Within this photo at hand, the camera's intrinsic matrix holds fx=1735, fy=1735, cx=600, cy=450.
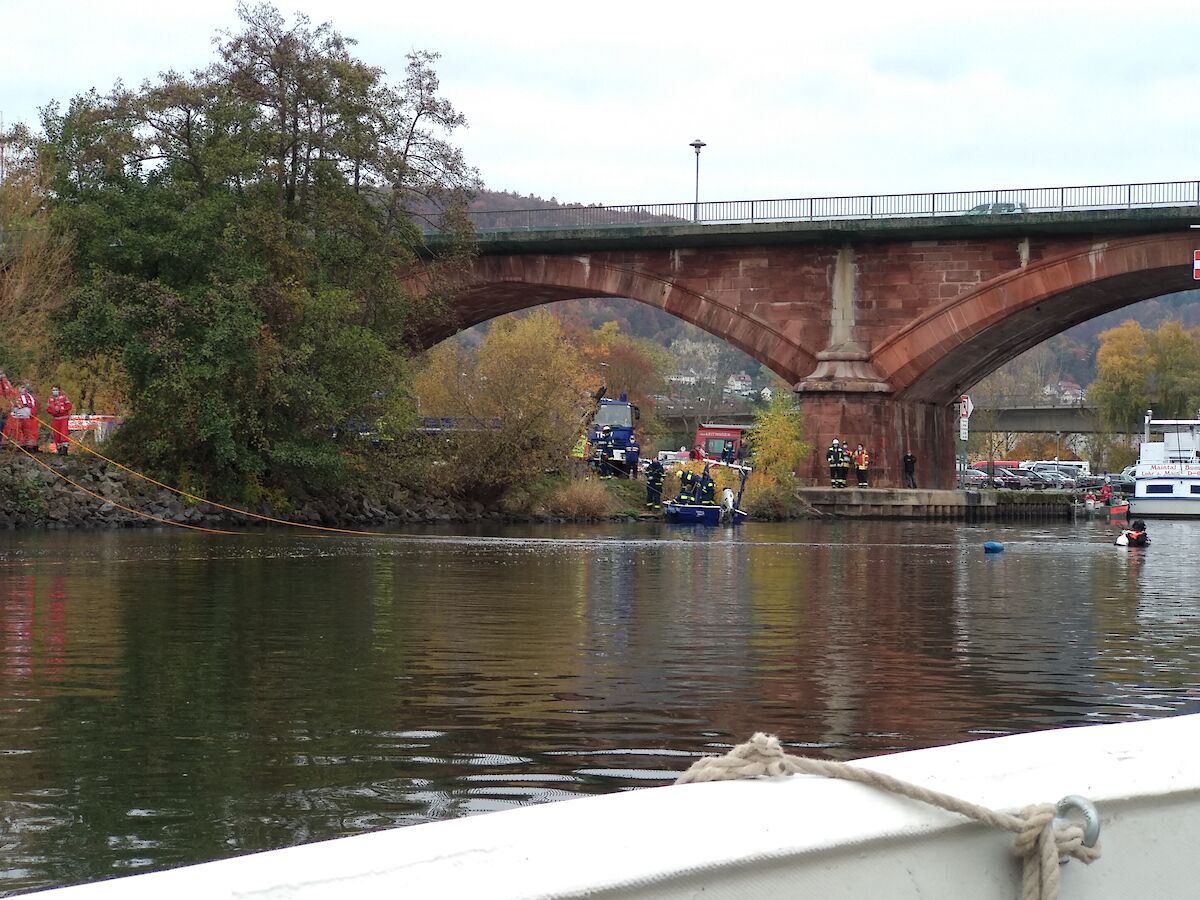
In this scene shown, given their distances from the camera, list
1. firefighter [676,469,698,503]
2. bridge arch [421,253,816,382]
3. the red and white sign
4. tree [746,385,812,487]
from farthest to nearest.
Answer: bridge arch [421,253,816,382] < tree [746,385,812,487] < the red and white sign < firefighter [676,469,698,503]

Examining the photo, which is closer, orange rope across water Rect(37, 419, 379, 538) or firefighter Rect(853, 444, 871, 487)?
orange rope across water Rect(37, 419, 379, 538)

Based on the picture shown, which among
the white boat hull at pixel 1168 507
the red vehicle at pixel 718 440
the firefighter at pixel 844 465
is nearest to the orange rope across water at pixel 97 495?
the firefighter at pixel 844 465

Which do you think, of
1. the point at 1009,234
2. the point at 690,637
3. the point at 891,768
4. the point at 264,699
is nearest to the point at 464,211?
the point at 1009,234

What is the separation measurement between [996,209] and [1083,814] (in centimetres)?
4660

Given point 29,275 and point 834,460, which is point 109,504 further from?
point 834,460

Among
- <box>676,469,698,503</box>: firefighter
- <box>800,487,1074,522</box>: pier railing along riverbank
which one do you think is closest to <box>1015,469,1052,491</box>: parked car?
<box>800,487,1074,522</box>: pier railing along riverbank

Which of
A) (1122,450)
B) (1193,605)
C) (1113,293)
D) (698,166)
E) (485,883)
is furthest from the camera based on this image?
(1122,450)

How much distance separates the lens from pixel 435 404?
1809 inches

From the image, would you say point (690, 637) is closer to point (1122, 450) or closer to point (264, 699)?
point (264, 699)

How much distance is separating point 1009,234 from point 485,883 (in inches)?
1878

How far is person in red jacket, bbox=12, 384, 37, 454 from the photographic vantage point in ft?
113

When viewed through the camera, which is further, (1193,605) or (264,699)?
(1193,605)

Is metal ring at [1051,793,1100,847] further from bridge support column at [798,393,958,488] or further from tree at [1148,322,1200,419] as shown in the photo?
tree at [1148,322,1200,419]

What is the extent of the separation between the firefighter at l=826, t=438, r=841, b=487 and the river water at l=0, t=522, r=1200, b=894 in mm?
25894
